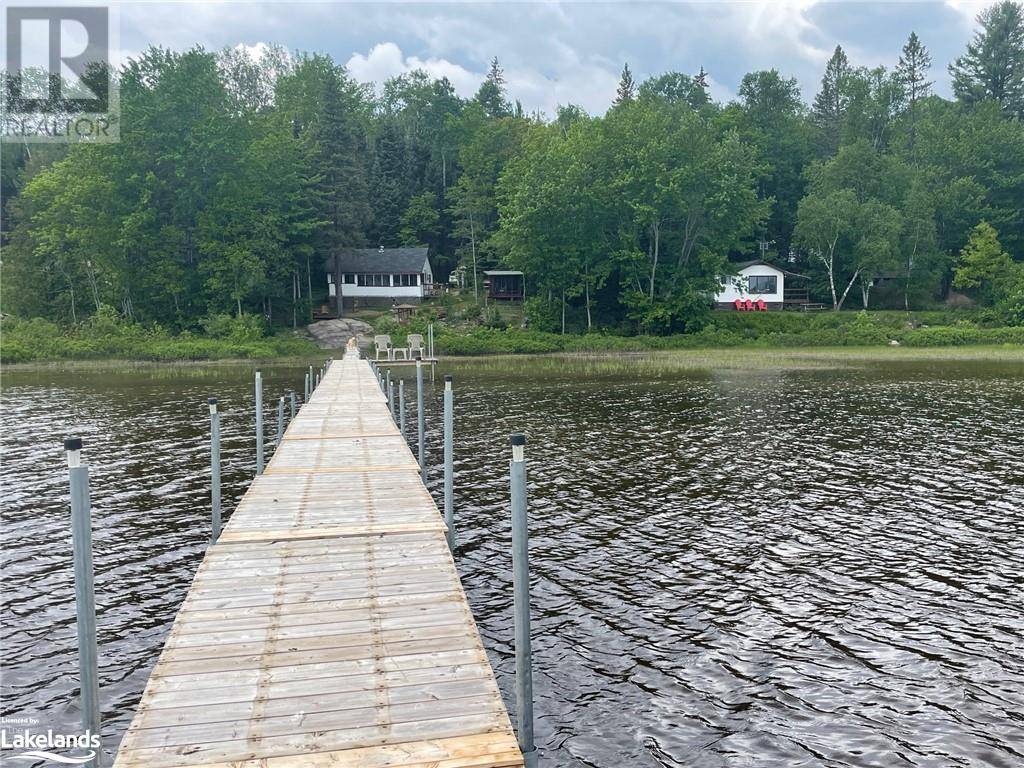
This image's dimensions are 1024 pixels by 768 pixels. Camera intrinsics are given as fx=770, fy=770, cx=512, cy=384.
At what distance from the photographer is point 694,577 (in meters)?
11.2

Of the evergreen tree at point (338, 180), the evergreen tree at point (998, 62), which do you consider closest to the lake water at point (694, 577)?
the evergreen tree at point (338, 180)

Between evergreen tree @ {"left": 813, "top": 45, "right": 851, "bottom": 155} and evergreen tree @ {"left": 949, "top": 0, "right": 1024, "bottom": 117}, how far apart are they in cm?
1219

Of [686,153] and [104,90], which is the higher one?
[104,90]

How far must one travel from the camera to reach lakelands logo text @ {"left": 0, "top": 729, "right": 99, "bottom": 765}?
673cm

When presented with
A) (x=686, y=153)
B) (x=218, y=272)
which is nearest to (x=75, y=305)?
(x=218, y=272)

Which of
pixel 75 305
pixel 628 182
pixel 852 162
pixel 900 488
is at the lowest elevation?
pixel 900 488

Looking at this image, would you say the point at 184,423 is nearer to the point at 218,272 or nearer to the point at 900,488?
the point at 900,488

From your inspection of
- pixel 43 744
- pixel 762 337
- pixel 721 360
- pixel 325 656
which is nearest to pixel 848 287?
pixel 762 337

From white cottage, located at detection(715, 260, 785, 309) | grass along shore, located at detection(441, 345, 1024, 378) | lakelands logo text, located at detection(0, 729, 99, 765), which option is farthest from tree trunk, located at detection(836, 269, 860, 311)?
lakelands logo text, located at detection(0, 729, 99, 765)

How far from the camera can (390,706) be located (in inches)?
225

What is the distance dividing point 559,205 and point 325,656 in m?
57.8

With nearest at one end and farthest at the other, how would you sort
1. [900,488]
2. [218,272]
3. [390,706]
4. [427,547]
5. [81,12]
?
[390,706], [427,547], [900,488], [81,12], [218,272]

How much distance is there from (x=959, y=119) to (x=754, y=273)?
26992 mm

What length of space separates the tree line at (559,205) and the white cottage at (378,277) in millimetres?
2738
